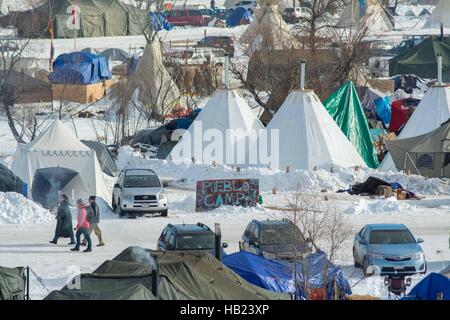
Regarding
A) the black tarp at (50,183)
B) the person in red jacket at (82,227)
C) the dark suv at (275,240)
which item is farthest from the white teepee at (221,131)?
the dark suv at (275,240)

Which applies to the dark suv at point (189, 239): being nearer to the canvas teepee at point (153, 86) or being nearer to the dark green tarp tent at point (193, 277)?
the dark green tarp tent at point (193, 277)

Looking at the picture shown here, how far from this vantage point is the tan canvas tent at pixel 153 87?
4703 centimetres

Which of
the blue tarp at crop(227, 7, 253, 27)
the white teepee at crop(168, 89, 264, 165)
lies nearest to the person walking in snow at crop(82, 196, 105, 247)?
the white teepee at crop(168, 89, 264, 165)

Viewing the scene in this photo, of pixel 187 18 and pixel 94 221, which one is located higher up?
pixel 187 18

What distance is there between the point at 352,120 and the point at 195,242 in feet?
54.2

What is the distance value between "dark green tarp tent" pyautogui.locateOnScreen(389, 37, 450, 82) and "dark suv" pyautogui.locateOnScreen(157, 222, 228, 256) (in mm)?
37968

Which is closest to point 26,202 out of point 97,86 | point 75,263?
point 75,263

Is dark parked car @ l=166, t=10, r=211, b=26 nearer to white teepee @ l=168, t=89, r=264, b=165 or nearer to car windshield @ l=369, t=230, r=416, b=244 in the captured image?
white teepee @ l=168, t=89, r=264, b=165

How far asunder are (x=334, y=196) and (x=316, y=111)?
512 centimetres

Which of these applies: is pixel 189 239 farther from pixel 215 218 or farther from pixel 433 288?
pixel 215 218

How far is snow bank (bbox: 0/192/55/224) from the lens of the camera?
1159 inches

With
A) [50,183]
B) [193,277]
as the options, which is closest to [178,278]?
[193,277]

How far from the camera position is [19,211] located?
97.2 ft

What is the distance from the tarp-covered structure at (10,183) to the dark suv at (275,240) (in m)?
8.06
